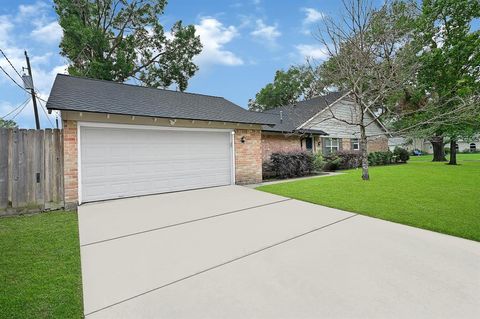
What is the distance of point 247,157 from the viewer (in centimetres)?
1050

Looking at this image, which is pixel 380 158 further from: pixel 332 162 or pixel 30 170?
pixel 30 170

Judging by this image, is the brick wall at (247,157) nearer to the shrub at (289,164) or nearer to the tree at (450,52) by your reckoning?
the shrub at (289,164)

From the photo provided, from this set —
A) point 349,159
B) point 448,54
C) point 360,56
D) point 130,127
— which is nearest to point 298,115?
point 349,159

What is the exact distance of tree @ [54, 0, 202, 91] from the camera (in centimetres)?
1733

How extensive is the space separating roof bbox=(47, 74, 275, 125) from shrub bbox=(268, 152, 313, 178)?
2.09 m

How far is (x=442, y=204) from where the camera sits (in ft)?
19.6

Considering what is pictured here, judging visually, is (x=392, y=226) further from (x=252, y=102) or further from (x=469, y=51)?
(x=252, y=102)

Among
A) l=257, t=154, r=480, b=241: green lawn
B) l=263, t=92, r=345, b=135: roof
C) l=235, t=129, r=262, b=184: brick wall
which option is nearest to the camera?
l=257, t=154, r=480, b=241: green lawn

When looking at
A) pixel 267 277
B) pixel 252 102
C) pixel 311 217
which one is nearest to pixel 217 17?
pixel 311 217

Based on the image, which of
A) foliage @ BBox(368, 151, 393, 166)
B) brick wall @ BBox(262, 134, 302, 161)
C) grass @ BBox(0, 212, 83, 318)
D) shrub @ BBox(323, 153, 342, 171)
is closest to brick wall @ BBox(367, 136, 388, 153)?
foliage @ BBox(368, 151, 393, 166)

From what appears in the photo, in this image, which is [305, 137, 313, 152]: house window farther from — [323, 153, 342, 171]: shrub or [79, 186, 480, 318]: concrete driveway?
[79, 186, 480, 318]: concrete driveway

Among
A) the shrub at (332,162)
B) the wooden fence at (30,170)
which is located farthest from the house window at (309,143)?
the wooden fence at (30,170)

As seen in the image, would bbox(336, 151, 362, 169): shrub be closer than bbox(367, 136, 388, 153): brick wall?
Yes

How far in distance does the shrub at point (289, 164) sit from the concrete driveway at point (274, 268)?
6.77m
